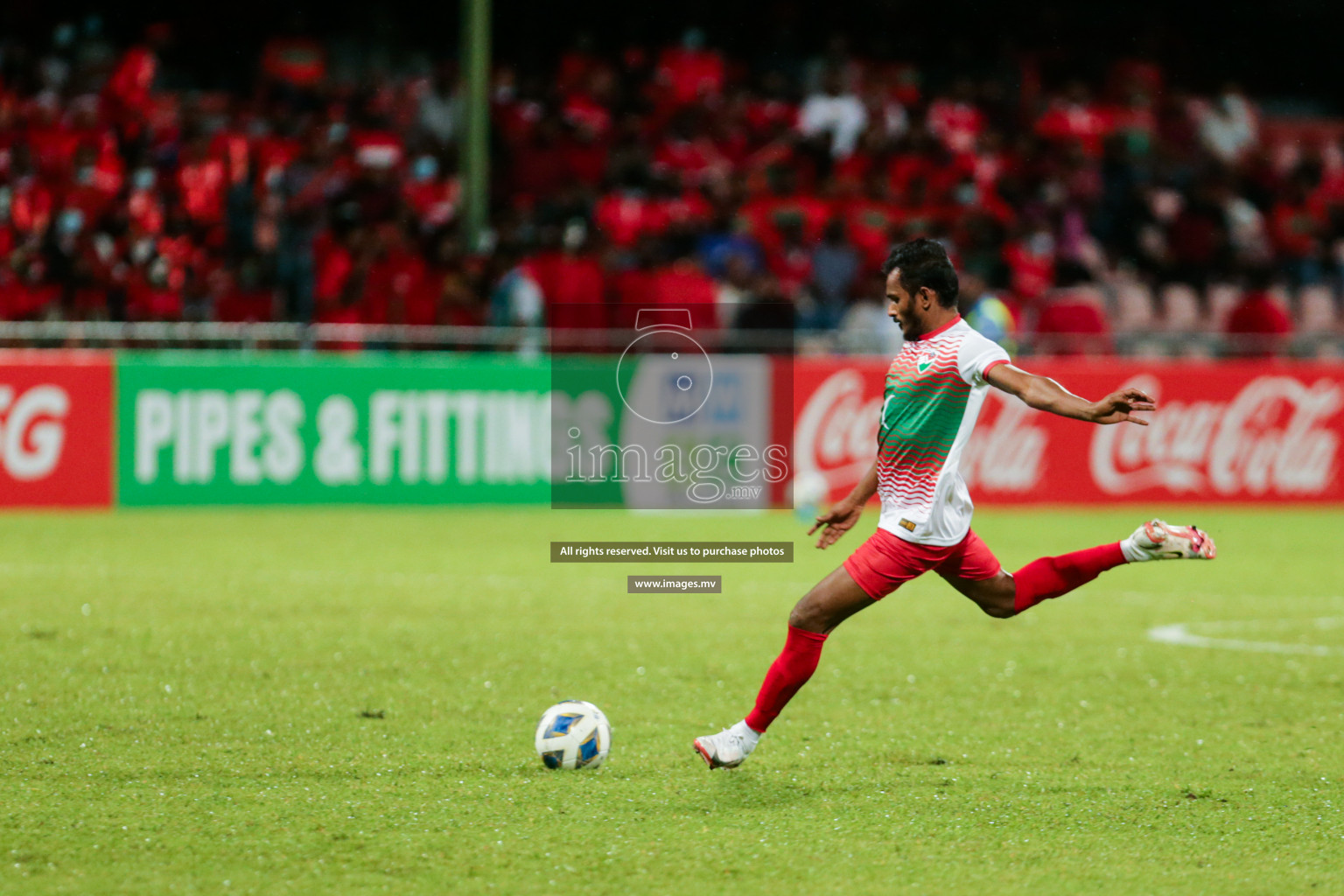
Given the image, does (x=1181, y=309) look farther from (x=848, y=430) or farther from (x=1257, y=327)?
(x=848, y=430)

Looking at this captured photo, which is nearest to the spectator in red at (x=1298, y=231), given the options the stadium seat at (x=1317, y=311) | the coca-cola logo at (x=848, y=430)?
the stadium seat at (x=1317, y=311)

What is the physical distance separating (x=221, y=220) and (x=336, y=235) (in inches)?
47.5

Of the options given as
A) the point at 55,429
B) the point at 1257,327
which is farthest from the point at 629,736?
the point at 1257,327

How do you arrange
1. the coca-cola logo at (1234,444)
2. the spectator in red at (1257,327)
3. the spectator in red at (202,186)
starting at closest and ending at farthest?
the spectator in red at (202,186) < the coca-cola logo at (1234,444) < the spectator in red at (1257,327)

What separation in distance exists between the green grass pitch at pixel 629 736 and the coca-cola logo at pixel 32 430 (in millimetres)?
2552

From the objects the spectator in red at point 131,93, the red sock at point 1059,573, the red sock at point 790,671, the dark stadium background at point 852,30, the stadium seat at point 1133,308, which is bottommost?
the red sock at point 790,671

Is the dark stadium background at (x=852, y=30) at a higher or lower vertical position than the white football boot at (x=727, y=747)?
higher

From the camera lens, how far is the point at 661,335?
16.9m

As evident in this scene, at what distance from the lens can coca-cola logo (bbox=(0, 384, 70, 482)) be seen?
570 inches

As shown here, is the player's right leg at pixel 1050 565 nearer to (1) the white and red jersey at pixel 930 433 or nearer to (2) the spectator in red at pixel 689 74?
(1) the white and red jersey at pixel 930 433

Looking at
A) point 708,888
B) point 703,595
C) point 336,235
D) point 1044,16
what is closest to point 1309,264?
point 1044,16

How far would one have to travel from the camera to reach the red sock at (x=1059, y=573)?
6219 mm

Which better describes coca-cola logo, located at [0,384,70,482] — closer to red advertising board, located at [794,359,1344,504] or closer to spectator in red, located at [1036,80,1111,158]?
red advertising board, located at [794,359,1344,504]

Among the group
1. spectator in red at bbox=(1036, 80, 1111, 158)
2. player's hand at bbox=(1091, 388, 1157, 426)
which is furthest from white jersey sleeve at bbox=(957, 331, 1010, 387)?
spectator in red at bbox=(1036, 80, 1111, 158)
